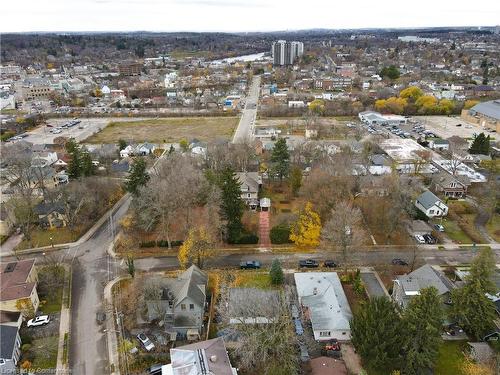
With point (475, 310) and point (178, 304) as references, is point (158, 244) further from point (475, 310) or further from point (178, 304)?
point (475, 310)

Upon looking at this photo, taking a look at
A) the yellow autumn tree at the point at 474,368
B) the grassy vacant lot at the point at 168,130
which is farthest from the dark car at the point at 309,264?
the grassy vacant lot at the point at 168,130

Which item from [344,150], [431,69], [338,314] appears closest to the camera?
[338,314]

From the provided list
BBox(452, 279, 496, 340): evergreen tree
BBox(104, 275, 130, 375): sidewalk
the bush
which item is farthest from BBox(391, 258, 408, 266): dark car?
BBox(104, 275, 130, 375): sidewalk

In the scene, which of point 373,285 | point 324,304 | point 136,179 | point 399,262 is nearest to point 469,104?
point 399,262

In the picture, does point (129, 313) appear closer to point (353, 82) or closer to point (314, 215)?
point (314, 215)

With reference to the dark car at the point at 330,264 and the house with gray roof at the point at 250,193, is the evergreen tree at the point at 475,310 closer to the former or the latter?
the dark car at the point at 330,264

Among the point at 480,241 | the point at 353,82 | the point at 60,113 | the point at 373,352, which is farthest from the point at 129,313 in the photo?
the point at 353,82

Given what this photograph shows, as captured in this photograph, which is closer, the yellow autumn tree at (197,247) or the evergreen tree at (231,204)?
the yellow autumn tree at (197,247)

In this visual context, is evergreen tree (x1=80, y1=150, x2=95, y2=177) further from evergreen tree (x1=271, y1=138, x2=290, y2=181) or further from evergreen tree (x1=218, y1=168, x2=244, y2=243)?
evergreen tree (x1=271, y1=138, x2=290, y2=181)
